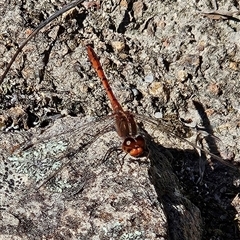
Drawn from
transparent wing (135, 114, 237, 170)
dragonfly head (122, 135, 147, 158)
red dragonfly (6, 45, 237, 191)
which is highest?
transparent wing (135, 114, 237, 170)

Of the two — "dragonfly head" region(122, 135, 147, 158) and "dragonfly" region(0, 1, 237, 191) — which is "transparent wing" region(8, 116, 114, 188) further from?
"dragonfly head" region(122, 135, 147, 158)

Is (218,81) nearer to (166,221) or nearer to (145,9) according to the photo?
(145,9)

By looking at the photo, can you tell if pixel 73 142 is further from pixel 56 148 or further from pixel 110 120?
pixel 110 120

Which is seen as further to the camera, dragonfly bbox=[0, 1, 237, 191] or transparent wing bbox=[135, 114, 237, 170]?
transparent wing bbox=[135, 114, 237, 170]

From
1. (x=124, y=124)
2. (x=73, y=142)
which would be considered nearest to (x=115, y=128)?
(x=124, y=124)

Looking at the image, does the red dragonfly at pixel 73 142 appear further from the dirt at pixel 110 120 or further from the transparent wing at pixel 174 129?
the transparent wing at pixel 174 129

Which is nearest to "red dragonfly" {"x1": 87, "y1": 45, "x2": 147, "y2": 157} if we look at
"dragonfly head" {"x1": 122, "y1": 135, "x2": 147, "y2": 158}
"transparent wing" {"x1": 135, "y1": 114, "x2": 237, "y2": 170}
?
"dragonfly head" {"x1": 122, "y1": 135, "x2": 147, "y2": 158}

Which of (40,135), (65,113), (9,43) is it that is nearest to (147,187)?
(40,135)

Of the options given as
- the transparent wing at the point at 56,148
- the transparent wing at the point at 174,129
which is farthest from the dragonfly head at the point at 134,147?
the transparent wing at the point at 174,129
